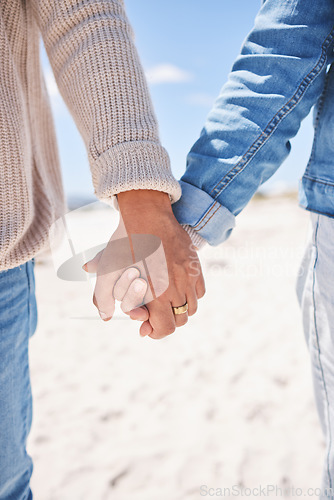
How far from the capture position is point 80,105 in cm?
97

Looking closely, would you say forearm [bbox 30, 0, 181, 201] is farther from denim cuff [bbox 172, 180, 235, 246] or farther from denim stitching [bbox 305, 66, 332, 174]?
denim stitching [bbox 305, 66, 332, 174]

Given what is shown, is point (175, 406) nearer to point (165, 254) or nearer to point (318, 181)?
point (165, 254)

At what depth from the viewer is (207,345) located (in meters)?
2.98

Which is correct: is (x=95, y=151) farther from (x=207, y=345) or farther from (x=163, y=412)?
(x=207, y=345)

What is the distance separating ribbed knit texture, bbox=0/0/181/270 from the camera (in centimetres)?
87

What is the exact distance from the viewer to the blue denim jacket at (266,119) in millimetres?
1029

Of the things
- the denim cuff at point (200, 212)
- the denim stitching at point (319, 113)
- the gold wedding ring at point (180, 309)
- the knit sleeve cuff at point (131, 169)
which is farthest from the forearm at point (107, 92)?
the denim stitching at point (319, 113)

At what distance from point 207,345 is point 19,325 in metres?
2.18

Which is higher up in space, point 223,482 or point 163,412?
point 223,482

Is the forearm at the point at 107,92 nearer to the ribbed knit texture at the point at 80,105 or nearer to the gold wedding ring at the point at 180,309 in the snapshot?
the ribbed knit texture at the point at 80,105

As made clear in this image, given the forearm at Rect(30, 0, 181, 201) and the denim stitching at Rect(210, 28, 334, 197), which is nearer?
the forearm at Rect(30, 0, 181, 201)

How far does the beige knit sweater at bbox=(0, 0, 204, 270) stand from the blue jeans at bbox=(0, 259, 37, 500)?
11 cm

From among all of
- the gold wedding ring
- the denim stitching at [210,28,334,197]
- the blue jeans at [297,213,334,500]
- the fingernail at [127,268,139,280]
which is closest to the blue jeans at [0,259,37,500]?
the fingernail at [127,268,139,280]

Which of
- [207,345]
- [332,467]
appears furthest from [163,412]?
[332,467]
